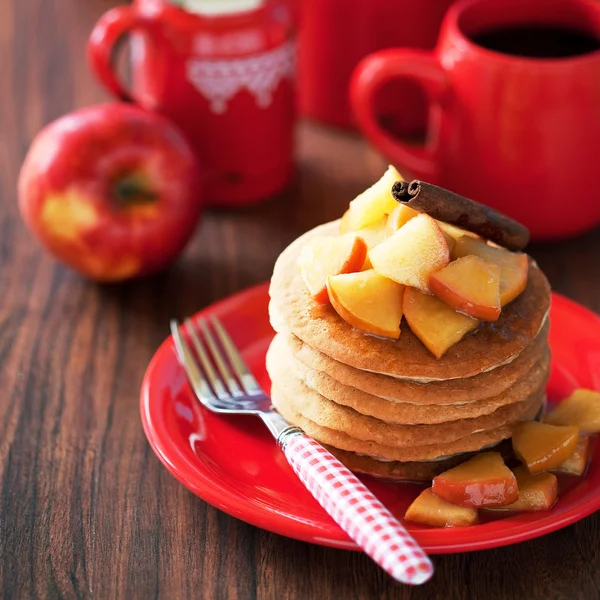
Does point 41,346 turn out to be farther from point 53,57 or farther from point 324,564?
point 53,57

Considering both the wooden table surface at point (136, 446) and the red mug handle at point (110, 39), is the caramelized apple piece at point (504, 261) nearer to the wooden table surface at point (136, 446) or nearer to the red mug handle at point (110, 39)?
the wooden table surface at point (136, 446)

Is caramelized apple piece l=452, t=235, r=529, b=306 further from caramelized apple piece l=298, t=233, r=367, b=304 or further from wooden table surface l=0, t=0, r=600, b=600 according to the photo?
wooden table surface l=0, t=0, r=600, b=600

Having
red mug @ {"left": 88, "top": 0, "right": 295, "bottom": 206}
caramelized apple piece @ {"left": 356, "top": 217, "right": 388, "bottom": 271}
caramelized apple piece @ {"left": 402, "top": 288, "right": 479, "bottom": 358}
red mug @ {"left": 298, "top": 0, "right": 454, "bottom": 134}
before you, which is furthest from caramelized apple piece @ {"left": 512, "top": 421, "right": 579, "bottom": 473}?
red mug @ {"left": 298, "top": 0, "right": 454, "bottom": 134}

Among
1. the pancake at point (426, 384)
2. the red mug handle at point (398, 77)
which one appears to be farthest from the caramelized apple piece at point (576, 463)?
the red mug handle at point (398, 77)

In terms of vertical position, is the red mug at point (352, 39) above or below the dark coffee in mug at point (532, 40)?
below

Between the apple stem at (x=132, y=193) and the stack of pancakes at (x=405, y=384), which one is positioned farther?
the apple stem at (x=132, y=193)

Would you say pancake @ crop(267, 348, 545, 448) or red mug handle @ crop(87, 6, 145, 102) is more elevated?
red mug handle @ crop(87, 6, 145, 102)

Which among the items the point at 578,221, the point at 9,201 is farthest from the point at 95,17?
the point at 578,221
